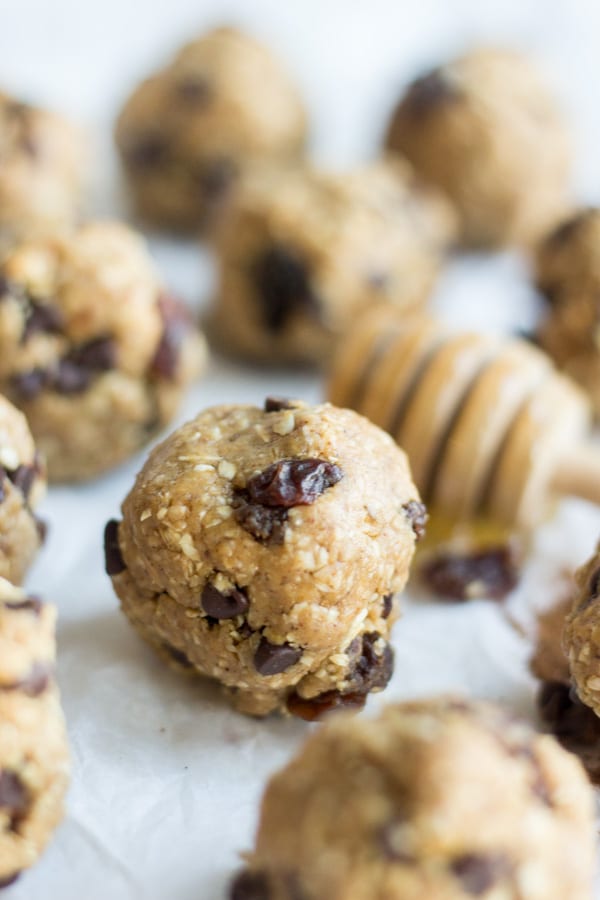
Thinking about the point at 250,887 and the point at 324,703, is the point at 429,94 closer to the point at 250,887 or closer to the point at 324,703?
the point at 324,703

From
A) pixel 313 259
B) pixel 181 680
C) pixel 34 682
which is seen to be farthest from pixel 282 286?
pixel 34 682

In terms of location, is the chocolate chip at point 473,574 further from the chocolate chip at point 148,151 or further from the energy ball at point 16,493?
the chocolate chip at point 148,151

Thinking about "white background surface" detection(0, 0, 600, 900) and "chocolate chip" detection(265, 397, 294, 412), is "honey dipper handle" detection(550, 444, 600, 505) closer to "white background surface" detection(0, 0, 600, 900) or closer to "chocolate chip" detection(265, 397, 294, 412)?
"white background surface" detection(0, 0, 600, 900)

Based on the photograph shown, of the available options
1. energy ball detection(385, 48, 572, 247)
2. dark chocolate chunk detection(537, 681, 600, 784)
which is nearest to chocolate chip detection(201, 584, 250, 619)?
dark chocolate chunk detection(537, 681, 600, 784)

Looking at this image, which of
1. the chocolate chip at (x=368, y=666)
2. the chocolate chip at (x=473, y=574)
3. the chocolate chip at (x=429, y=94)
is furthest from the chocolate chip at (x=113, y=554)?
the chocolate chip at (x=429, y=94)

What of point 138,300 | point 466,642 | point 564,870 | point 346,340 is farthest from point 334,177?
point 564,870

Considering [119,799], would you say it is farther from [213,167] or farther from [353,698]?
[213,167]
